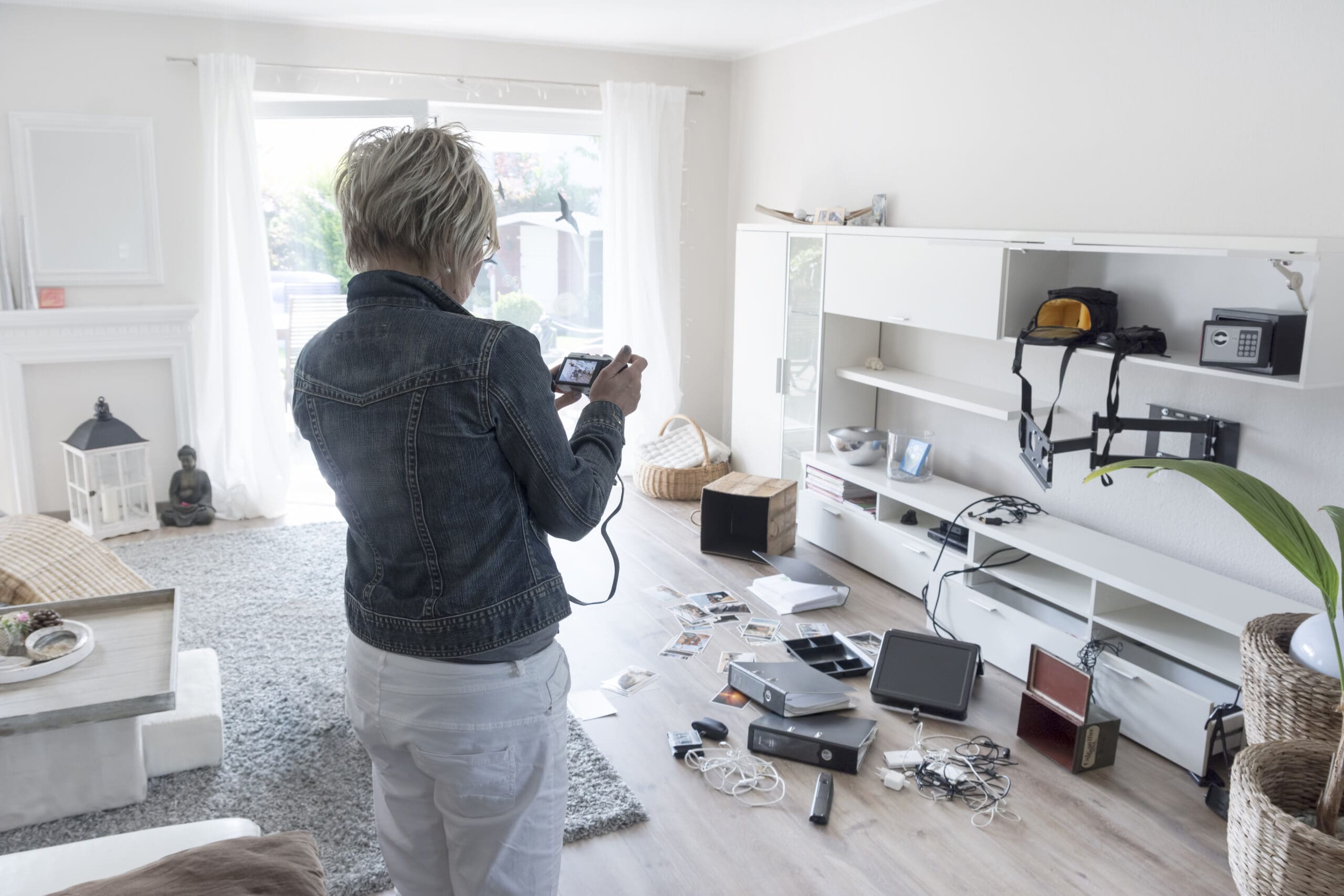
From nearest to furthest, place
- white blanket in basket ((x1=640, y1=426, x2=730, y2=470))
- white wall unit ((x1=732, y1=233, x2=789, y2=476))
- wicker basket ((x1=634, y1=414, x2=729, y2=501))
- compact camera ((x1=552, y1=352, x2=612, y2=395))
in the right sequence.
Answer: compact camera ((x1=552, y1=352, x2=612, y2=395))
white wall unit ((x1=732, y1=233, x2=789, y2=476))
wicker basket ((x1=634, y1=414, x2=729, y2=501))
white blanket in basket ((x1=640, y1=426, x2=730, y2=470))

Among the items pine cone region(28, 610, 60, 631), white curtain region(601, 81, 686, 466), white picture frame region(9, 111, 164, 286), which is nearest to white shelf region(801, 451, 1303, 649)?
white curtain region(601, 81, 686, 466)

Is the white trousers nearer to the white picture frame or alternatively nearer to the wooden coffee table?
the wooden coffee table

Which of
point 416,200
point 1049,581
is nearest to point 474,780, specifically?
point 416,200

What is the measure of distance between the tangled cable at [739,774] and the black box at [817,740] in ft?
0.17

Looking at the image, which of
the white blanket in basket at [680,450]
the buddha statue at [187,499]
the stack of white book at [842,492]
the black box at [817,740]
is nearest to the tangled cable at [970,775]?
the black box at [817,740]

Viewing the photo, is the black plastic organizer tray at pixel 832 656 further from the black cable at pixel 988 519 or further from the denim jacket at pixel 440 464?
the denim jacket at pixel 440 464

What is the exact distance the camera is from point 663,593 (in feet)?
12.3

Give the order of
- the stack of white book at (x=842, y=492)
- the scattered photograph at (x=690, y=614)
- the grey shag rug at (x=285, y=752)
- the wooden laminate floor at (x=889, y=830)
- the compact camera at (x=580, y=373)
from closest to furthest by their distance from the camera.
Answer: the compact camera at (x=580, y=373) < the wooden laminate floor at (x=889, y=830) < the grey shag rug at (x=285, y=752) < the scattered photograph at (x=690, y=614) < the stack of white book at (x=842, y=492)

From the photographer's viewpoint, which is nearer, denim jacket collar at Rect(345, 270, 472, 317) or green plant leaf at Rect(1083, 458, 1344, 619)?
denim jacket collar at Rect(345, 270, 472, 317)

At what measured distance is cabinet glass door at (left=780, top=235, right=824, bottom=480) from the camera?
13.7ft

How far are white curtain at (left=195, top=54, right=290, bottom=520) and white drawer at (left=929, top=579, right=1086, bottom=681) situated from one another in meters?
3.07

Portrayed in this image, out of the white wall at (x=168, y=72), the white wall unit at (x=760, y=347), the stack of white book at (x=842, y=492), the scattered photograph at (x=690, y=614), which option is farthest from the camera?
the white wall unit at (x=760, y=347)

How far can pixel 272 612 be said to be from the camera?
11.5 feet

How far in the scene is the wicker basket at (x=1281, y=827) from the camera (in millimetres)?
1465
